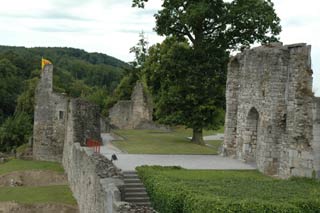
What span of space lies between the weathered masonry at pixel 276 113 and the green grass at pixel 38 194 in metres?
7.83

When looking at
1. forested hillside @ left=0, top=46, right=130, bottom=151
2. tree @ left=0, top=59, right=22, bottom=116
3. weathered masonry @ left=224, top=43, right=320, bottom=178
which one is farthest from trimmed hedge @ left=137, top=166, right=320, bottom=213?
tree @ left=0, top=59, right=22, bottom=116

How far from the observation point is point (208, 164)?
76.9ft

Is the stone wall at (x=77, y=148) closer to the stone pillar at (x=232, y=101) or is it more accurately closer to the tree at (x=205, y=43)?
the tree at (x=205, y=43)

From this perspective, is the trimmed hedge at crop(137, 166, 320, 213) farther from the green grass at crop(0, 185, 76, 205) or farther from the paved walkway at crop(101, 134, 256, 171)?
the green grass at crop(0, 185, 76, 205)

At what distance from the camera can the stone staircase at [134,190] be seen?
18447 millimetres

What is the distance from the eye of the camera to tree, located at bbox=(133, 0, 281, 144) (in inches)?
1187

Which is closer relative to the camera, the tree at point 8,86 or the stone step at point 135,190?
the stone step at point 135,190

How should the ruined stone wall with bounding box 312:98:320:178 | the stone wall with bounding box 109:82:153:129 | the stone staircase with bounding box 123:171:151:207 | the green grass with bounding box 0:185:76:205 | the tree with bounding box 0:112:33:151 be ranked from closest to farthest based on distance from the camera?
the ruined stone wall with bounding box 312:98:320:178, the stone staircase with bounding box 123:171:151:207, the green grass with bounding box 0:185:76:205, the tree with bounding box 0:112:33:151, the stone wall with bounding box 109:82:153:129

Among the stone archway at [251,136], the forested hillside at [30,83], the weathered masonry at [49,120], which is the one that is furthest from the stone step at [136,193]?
the forested hillside at [30,83]

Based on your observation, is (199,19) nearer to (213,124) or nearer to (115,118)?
(213,124)

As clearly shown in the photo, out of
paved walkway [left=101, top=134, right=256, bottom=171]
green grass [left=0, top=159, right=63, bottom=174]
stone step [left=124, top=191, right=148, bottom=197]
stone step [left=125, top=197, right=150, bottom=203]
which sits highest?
paved walkway [left=101, top=134, right=256, bottom=171]

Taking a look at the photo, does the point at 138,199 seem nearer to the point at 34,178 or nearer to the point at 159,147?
the point at 159,147

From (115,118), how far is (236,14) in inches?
871

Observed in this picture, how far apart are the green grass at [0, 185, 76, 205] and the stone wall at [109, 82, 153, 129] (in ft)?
71.4
